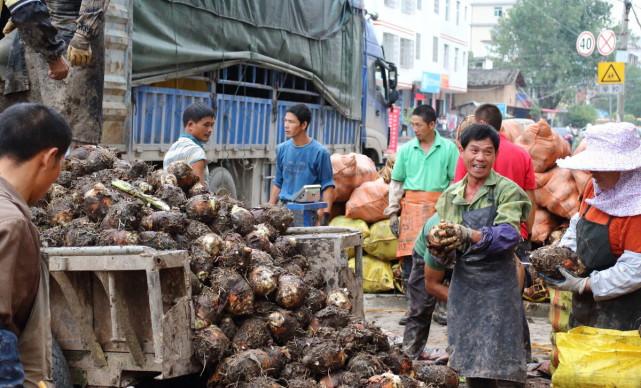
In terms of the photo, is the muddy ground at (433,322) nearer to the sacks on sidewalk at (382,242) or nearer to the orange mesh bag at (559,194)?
the sacks on sidewalk at (382,242)

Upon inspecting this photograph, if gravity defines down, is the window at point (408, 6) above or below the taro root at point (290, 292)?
above

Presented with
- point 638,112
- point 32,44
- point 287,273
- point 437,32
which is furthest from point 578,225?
point 638,112

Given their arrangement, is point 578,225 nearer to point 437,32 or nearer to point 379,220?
point 379,220

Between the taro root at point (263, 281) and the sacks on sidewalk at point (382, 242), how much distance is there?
454 centimetres

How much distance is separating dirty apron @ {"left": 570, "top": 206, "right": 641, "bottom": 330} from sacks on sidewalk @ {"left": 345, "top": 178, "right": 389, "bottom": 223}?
4.94m

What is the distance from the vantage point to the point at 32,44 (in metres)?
6.13

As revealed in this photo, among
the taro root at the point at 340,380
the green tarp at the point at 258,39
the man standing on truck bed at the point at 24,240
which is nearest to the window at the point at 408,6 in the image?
the green tarp at the point at 258,39

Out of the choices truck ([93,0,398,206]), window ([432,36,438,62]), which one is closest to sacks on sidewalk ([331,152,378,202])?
truck ([93,0,398,206])

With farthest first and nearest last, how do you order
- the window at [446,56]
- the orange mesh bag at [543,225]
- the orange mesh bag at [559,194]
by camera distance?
the window at [446,56]
the orange mesh bag at [543,225]
the orange mesh bag at [559,194]

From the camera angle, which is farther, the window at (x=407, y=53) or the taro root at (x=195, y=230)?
the window at (x=407, y=53)

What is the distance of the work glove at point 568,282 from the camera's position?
4855 millimetres

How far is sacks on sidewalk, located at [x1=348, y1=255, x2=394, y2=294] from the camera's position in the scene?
9.85 meters

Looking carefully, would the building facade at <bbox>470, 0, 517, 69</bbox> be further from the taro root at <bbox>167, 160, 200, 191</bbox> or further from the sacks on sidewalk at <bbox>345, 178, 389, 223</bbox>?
the taro root at <bbox>167, 160, 200, 191</bbox>

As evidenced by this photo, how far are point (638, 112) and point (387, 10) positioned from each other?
40.1m
